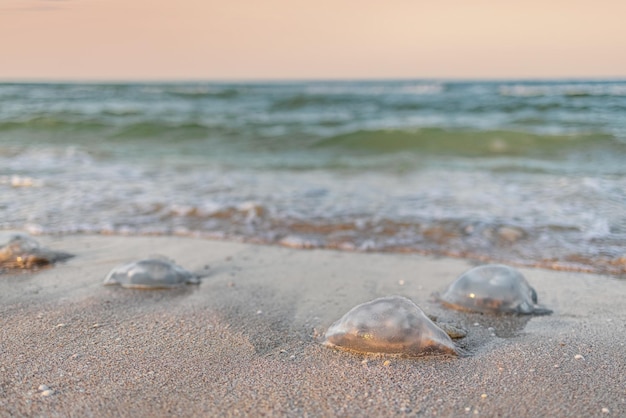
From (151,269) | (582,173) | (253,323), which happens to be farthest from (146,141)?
(253,323)

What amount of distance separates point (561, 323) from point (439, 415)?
110 centimetres

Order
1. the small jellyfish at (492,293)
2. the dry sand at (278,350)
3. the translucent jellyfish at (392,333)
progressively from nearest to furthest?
the dry sand at (278,350) < the translucent jellyfish at (392,333) < the small jellyfish at (492,293)

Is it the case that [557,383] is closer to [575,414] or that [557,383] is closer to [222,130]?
[575,414]

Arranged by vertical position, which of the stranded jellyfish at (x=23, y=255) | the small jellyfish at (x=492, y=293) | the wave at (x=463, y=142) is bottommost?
the wave at (x=463, y=142)

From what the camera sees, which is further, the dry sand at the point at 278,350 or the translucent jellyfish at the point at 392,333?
the translucent jellyfish at the point at 392,333

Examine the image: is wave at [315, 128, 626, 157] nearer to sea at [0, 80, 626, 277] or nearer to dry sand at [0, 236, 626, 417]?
sea at [0, 80, 626, 277]

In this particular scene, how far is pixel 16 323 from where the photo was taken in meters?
2.60

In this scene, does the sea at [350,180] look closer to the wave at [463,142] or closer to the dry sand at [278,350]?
the wave at [463,142]

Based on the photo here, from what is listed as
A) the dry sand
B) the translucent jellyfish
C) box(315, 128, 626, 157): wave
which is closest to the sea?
box(315, 128, 626, 157): wave

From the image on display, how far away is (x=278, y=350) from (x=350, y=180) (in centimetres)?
425

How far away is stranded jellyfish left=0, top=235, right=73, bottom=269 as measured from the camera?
348 centimetres

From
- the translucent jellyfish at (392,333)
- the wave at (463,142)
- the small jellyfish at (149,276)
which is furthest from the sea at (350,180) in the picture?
the translucent jellyfish at (392,333)

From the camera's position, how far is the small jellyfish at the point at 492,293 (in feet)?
9.24

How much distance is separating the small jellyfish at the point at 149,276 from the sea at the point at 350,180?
1.00 metres
